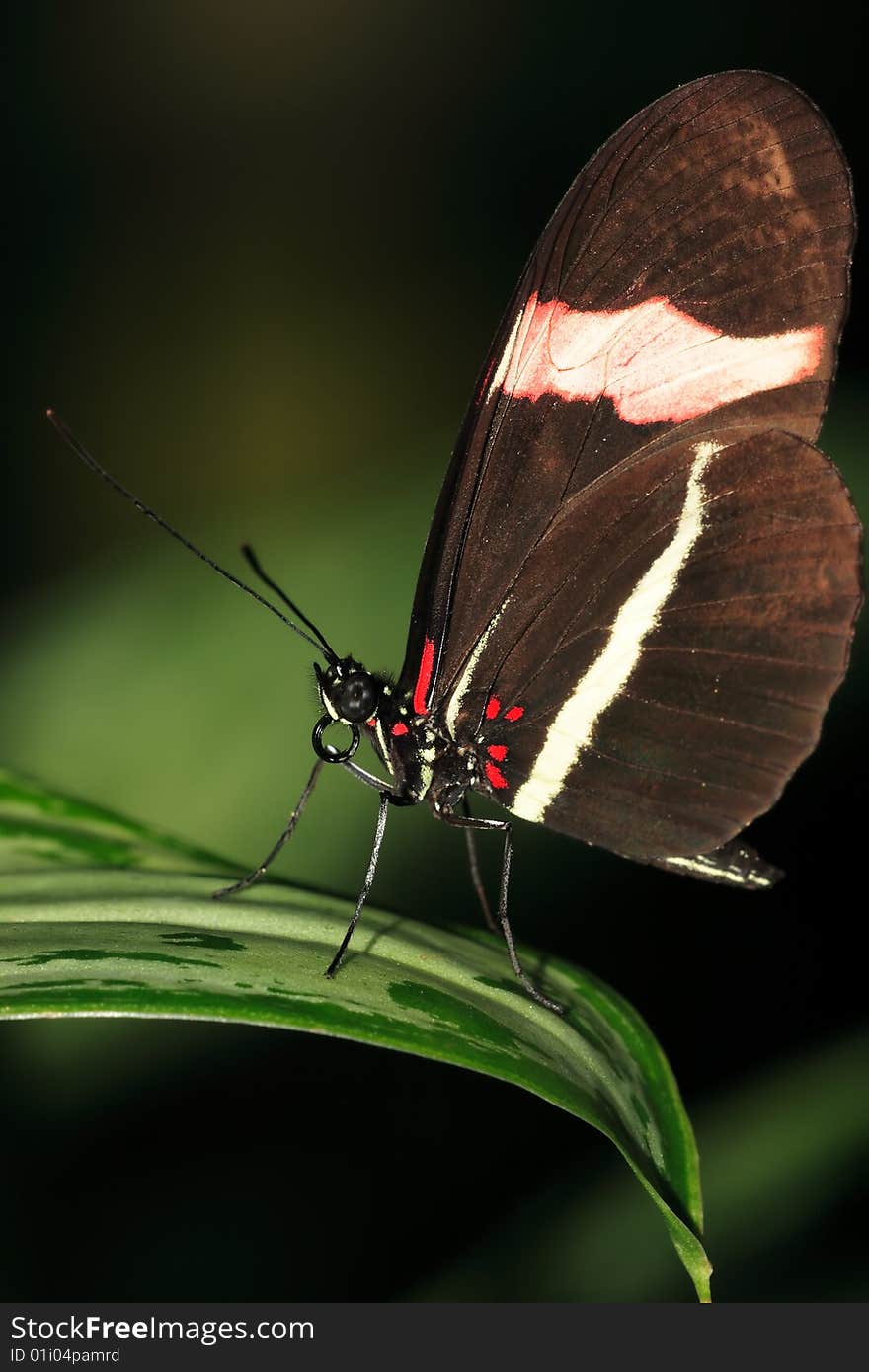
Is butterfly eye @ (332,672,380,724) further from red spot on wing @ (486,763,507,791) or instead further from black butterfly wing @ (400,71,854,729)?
red spot on wing @ (486,763,507,791)

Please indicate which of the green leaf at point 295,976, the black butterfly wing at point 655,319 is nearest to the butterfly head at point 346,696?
the black butterfly wing at point 655,319

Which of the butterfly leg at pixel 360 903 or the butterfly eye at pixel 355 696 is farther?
the butterfly eye at pixel 355 696

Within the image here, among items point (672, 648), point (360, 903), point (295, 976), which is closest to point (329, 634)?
point (672, 648)

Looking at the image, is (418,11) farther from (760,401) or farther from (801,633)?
(801,633)

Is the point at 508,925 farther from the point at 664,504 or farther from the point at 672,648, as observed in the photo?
the point at 664,504

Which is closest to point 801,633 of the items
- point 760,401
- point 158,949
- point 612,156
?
point 760,401

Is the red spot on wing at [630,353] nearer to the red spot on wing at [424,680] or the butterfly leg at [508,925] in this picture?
the red spot on wing at [424,680]
